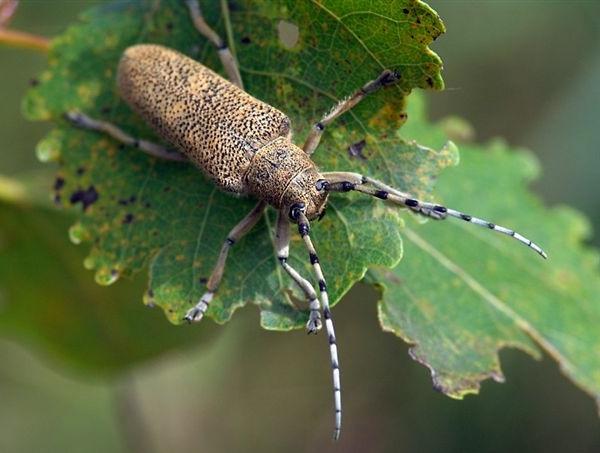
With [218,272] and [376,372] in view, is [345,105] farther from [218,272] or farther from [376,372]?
[376,372]

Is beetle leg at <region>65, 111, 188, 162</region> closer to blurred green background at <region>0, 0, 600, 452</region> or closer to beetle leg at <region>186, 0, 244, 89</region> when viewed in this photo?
beetle leg at <region>186, 0, 244, 89</region>

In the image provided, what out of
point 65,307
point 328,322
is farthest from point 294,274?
point 65,307

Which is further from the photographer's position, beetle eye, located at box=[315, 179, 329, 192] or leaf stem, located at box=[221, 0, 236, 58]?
leaf stem, located at box=[221, 0, 236, 58]

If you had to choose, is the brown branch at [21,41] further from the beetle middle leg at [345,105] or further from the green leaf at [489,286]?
the green leaf at [489,286]

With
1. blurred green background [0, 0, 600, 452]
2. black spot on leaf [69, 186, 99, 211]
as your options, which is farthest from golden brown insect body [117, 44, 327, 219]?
blurred green background [0, 0, 600, 452]

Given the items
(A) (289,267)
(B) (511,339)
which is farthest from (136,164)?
(B) (511,339)

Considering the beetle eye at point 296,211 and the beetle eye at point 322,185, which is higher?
the beetle eye at point 322,185

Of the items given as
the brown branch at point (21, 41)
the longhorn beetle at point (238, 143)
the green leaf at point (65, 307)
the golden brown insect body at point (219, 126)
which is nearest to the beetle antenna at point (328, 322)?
the longhorn beetle at point (238, 143)

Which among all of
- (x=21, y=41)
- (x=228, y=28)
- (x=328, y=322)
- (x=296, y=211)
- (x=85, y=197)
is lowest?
(x=85, y=197)
